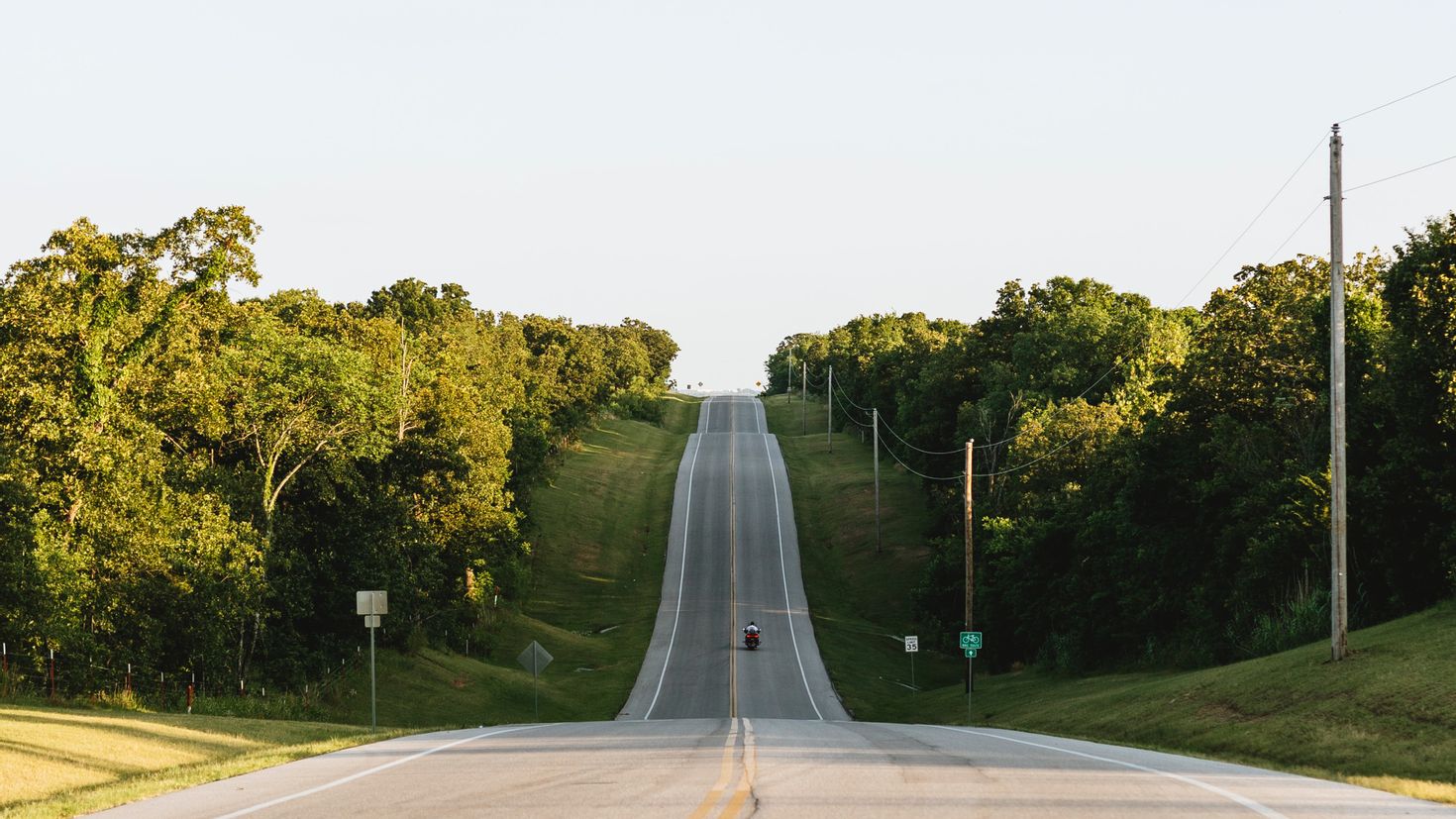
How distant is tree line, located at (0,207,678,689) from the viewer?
33344mm

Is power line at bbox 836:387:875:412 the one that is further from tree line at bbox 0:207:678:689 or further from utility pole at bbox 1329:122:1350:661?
utility pole at bbox 1329:122:1350:661

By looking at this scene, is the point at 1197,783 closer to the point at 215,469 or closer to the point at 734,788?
the point at 734,788

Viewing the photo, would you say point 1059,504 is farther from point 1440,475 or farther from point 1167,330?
point 1440,475

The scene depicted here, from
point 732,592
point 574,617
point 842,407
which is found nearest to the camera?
point 574,617

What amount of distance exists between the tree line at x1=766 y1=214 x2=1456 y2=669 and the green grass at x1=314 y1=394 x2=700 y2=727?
16552 millimetres

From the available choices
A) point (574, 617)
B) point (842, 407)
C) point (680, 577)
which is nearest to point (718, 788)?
point (574, 617)

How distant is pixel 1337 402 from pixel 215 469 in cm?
3157

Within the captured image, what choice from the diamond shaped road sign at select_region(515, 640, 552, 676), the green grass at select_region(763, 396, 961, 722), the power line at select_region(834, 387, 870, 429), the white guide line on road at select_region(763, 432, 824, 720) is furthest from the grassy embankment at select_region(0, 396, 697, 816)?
the power line at select_region(834, 387, 870, 429)

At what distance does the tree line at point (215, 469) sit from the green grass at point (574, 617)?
2594 millimetres

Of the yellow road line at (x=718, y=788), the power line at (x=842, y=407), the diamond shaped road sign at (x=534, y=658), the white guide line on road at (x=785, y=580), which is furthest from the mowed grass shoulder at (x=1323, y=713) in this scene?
Answer: the power line at (x=842, y=407)

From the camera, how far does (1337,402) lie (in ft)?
84.0

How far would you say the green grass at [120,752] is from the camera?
13.1 meters

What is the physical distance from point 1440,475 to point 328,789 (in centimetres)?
2702

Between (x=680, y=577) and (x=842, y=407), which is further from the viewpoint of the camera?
(x=842, y=407)
